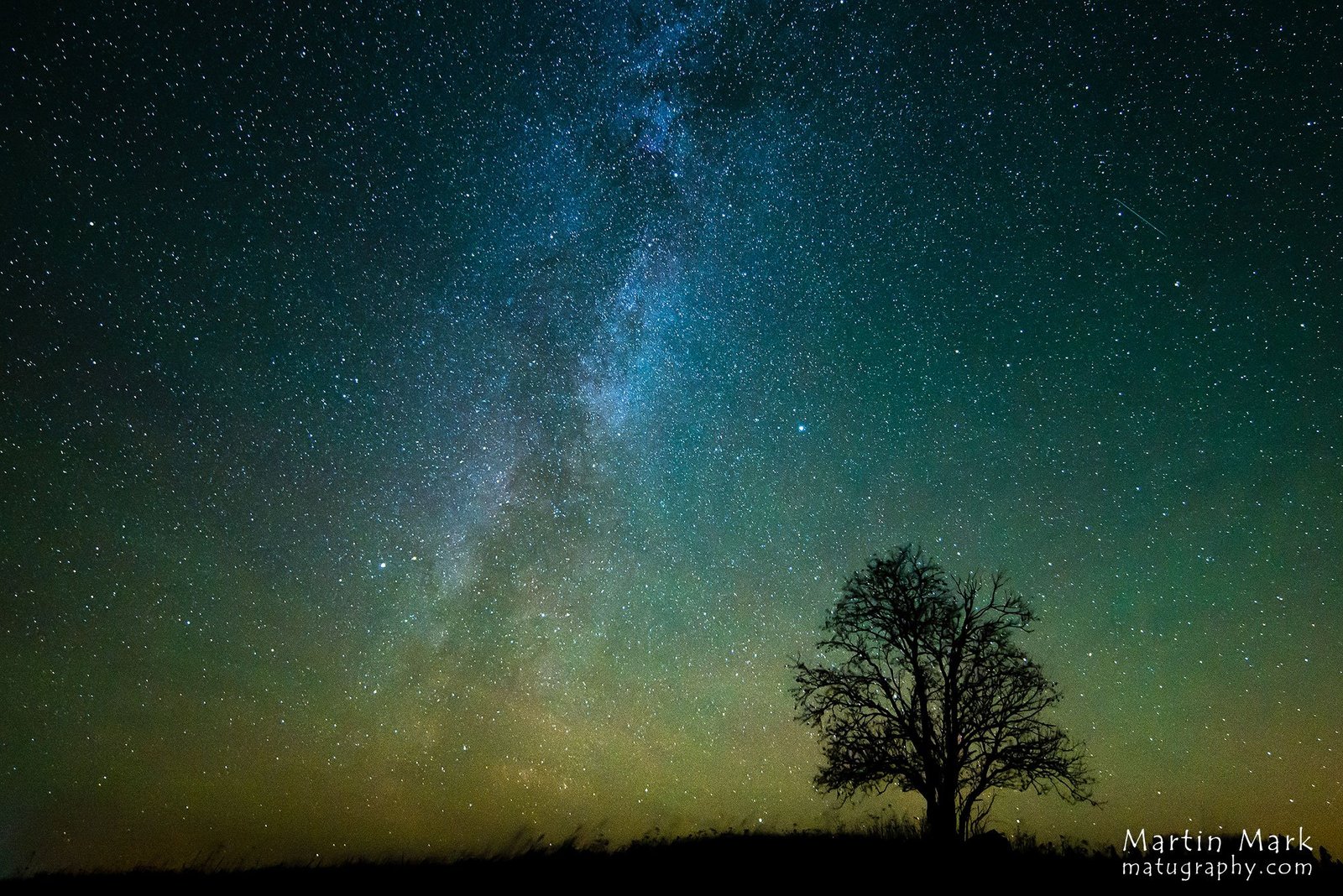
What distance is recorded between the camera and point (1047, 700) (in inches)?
598

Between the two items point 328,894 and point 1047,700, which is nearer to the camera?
point 328,894

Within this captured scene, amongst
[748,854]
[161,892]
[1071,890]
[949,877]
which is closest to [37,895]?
[161,892]

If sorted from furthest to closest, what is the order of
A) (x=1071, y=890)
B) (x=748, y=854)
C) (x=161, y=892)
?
(x=748, y=854) → (x=161, y=892) → (x=1071, y=890)

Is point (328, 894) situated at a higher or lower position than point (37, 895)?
higher

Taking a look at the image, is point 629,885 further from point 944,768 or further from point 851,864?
point 944,768

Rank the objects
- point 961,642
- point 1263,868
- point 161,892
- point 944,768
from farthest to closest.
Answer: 1. point 961,642
2. point 944,768
3. point 1263,868
4. point 161,892

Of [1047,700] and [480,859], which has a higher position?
[1047,700]

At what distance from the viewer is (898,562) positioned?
1678cm

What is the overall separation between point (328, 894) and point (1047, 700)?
47.4ft

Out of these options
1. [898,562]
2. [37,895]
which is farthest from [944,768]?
[37,895]

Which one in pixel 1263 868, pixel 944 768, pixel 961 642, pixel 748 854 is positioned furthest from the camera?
pixel 961 642

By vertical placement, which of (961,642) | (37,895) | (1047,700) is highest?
(961,642)

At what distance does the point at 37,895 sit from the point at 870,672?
14956mm

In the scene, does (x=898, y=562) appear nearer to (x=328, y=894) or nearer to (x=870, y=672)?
(x=870, y=672)
